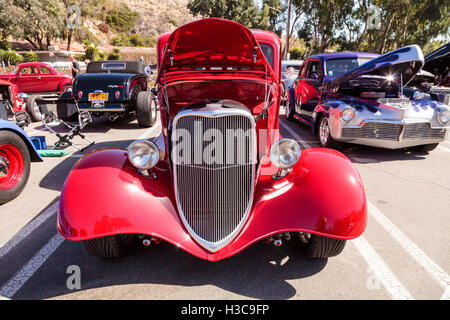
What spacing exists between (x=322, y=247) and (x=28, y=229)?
2.89m

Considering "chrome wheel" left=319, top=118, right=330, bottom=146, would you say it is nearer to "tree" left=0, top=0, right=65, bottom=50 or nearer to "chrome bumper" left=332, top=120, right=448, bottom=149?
"chrome bumper" left=332, top=120, right=448, bottom=149

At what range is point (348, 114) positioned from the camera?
16.5 ft

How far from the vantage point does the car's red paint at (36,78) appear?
39.2ft

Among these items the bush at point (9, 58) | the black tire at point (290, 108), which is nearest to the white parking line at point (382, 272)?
the black tire at point (290, 108)

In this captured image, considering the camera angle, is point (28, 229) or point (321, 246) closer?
point (321, 246)

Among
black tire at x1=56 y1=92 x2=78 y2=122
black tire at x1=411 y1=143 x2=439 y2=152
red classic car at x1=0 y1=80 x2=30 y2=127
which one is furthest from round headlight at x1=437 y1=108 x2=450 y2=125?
red classic car at x1=0 y1=80 x2=30 y2=127

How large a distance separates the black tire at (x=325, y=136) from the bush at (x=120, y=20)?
71193 mm

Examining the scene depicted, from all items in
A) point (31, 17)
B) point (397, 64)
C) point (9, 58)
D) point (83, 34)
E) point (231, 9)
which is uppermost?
point (231, 9)

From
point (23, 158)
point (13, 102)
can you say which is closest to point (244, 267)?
point (23, 158)

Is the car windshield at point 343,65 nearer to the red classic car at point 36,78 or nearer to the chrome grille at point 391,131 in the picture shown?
the chrome grille at point 391,131

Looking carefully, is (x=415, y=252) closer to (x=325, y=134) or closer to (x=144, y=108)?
(x=325, y=134)
